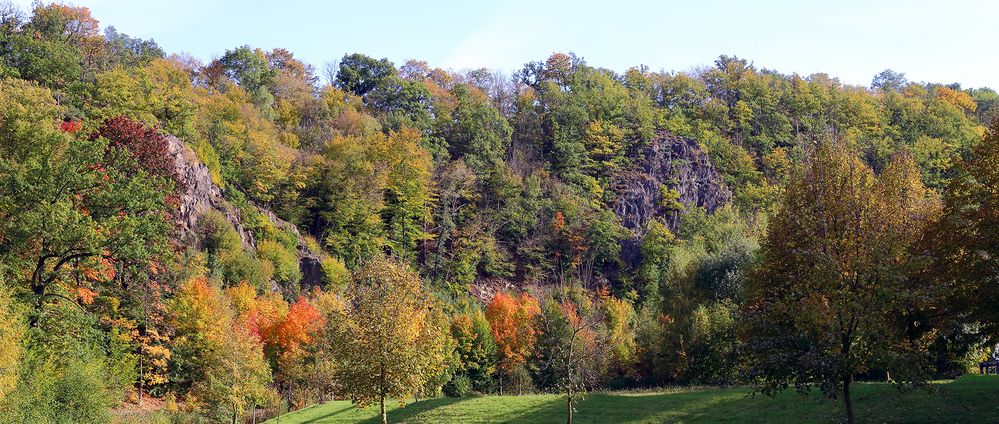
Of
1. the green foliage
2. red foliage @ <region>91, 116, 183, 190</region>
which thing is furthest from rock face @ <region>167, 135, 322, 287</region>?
red foliage @ <region>91, 116, 183, 190</region>

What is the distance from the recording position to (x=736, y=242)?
169 ft

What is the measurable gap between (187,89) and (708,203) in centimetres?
6571

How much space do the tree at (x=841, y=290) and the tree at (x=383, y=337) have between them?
11809 mm

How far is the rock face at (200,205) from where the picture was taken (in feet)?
187

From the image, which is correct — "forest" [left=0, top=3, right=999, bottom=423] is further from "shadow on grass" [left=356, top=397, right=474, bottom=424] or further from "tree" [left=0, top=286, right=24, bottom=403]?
"shadow on grass" [left=356, top=397, right=474, bottom=424]

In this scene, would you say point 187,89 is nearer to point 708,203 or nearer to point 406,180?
point 406,180

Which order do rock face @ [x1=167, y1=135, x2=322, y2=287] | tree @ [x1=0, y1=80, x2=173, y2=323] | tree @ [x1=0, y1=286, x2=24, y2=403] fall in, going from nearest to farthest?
tree @ [x1=0, y1=286, x2=24, y2=403] < tree @ [x1=0, y1=80, x2=173, y2=323] < rock face @ [x1=167, y1=135, x2=322, y2=287]

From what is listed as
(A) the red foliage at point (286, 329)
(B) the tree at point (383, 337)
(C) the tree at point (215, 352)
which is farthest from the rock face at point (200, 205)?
(B) the tree at point (383, 337)

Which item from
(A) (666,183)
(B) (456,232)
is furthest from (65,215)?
(A) (666,183)

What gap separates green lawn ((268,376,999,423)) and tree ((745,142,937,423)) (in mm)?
1991

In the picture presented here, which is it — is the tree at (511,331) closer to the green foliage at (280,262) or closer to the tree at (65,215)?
the green foliage at (280,262)

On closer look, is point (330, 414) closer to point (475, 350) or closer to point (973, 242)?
point (475, 350)

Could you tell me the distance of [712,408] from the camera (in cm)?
2898

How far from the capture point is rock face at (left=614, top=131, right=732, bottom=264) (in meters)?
95.8
